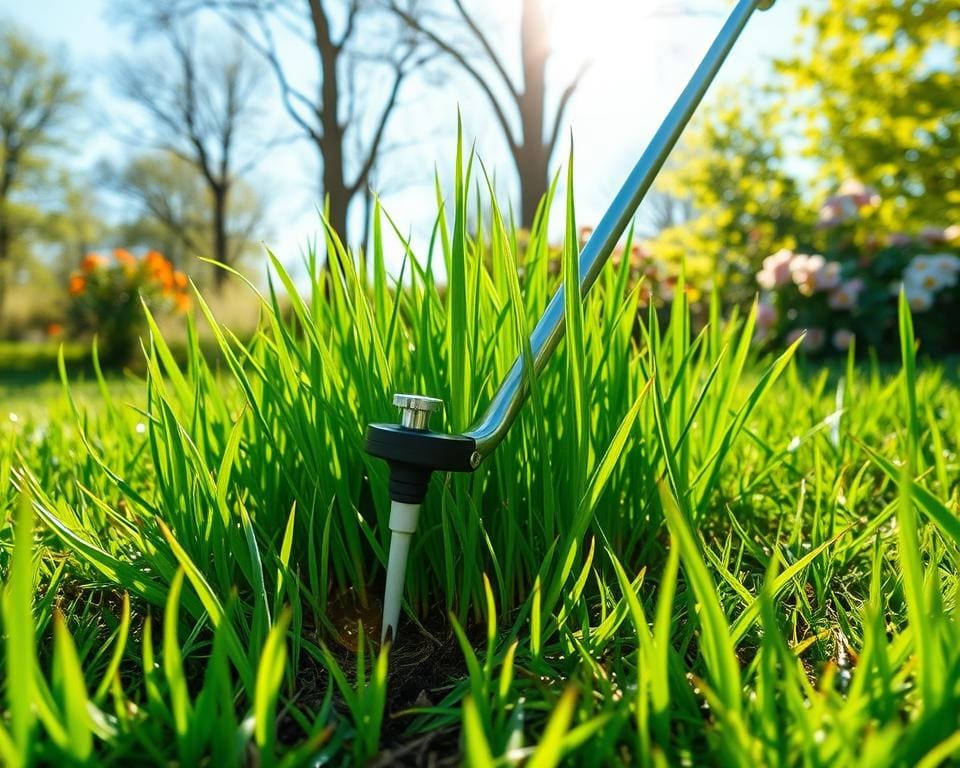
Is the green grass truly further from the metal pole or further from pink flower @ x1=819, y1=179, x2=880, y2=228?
pink flower @ x1=819, y1=179, x2=880, y2=228

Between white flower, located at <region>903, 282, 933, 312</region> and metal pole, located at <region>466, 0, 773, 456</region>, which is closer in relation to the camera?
metal pole, located at <region>466, 0, 773, 456</region>

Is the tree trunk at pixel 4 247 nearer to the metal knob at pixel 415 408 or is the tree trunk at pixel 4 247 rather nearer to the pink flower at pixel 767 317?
the pink flower at pixel 767 317

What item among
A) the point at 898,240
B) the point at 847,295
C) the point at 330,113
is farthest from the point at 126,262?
the point at 898,240

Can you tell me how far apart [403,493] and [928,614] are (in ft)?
1.61

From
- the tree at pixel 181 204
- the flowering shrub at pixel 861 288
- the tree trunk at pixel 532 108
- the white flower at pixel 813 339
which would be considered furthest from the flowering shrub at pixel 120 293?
the tree at pixel 181 204

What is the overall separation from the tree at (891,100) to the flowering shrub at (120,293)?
25.6 feet

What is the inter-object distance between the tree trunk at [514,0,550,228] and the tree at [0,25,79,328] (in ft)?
59.6

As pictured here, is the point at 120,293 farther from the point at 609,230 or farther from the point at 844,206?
the point at 609,230

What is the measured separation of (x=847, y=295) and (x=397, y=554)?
502cm

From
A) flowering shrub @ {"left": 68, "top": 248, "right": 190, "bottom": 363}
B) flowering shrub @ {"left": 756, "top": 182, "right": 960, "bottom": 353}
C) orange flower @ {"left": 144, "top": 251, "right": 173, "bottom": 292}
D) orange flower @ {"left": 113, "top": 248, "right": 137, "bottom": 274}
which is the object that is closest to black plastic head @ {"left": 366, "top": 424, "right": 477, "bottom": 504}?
flowering shrub @ {"left": 756, "top": 182, "right": 960, "bottom": 353}

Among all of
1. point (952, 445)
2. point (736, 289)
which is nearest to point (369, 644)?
point (952, 445)

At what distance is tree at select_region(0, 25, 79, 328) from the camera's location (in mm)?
22594

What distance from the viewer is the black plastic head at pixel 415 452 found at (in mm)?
748

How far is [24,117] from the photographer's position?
22906 millimetres
